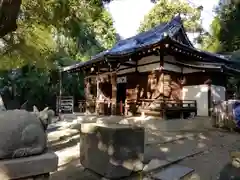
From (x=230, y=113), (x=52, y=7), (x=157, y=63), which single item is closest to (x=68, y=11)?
(x=52, y=7)

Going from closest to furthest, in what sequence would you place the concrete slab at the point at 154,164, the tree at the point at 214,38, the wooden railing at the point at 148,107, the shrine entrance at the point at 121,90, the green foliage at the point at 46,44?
the concrete slab at the point at 154,164
the green foliage at the point at 46,44
the wooden railing at the point at 148,107
the shrine entrance at the point at 121,90
the tree at the point at 214,38

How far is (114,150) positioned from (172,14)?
2386 cm

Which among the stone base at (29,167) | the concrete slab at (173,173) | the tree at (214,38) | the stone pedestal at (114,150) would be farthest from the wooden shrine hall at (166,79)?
the tree at (214,38)

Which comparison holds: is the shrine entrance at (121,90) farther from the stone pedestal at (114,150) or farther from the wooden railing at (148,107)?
the stone pedestal at (114,150)

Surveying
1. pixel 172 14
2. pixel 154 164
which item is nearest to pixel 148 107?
pixel 154 164

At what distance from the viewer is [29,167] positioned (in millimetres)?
2258

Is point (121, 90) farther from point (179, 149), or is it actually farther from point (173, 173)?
point (173, 173)

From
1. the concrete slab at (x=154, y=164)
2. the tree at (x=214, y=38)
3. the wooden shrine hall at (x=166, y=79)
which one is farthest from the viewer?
the tree at (x=214, y=38)

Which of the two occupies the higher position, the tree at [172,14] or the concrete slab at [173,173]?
the tree at [172,14]

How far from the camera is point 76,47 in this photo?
20.0 m

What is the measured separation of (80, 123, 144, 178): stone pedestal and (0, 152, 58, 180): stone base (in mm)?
1538

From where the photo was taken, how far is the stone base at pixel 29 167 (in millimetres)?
2141

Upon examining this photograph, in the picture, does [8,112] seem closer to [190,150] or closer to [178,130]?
[190,150]

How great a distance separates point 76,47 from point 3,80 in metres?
6.51
